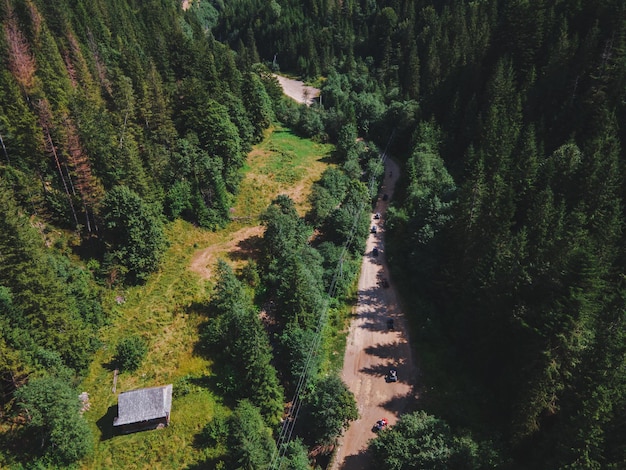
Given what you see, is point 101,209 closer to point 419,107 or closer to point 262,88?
point 262,88

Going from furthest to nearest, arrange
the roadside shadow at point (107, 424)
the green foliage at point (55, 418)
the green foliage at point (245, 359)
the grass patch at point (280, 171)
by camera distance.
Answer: the grass patch at point (280, 171) < the green foliage at point (245, 359) < the roadside shadow at point (107, 424) < the green foliage at point (55, 418)

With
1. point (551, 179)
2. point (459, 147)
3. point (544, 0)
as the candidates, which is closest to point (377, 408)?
point (551, 179)

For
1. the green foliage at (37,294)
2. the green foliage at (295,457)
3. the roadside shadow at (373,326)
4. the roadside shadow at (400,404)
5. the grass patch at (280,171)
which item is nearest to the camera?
the green foliage at (295,457)

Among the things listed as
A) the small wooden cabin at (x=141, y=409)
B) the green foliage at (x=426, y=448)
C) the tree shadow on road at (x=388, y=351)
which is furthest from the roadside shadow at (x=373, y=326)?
the small wooden cabin at (x=141, y=409)

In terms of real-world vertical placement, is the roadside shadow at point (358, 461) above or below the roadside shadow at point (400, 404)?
below

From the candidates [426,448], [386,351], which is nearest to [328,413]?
[426,448]

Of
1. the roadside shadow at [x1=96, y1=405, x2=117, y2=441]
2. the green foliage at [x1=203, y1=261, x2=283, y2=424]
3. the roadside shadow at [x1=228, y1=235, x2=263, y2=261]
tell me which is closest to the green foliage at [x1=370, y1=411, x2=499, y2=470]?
the green foliage at [x1=203, y1=261, x2=283, y2=424]

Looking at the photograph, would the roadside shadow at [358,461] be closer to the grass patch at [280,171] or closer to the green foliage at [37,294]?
the green foliage at [37,294]
